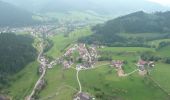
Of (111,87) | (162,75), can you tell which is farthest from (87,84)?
(162,75)

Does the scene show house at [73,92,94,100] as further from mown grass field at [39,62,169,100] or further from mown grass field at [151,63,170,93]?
mown grass field at [151,63,170,93]

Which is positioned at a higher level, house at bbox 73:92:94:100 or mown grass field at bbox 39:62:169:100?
house at bbox 73:92:94:100

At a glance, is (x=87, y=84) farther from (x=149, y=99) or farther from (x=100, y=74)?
(x=149, y=99)

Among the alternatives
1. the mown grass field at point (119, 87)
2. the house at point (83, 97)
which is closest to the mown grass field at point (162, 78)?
the mown grass field at point (119, 87)

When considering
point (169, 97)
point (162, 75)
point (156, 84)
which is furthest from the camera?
point (162, 75)

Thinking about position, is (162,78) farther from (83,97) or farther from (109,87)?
(83,97)

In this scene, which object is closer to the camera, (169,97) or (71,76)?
(169,97)

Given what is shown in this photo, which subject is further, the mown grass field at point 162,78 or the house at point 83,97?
the mown grass field at point 162,78

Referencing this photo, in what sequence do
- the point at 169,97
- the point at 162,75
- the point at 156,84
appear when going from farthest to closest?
the point at 162,75
the point at 156,84
the point at 169,97

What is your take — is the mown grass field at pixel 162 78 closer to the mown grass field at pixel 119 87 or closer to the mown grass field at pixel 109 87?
the mown grass field at pixel 109 87

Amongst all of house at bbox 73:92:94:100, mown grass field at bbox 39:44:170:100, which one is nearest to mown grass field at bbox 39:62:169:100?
mown grass field at bbox 39:44:170:100

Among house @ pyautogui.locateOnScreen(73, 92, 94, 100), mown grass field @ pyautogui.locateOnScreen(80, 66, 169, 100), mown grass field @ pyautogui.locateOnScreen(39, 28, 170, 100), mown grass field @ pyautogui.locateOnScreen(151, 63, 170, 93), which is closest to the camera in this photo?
house @ pyautogui.locateOnScreen(73, 92, 94, 100)
